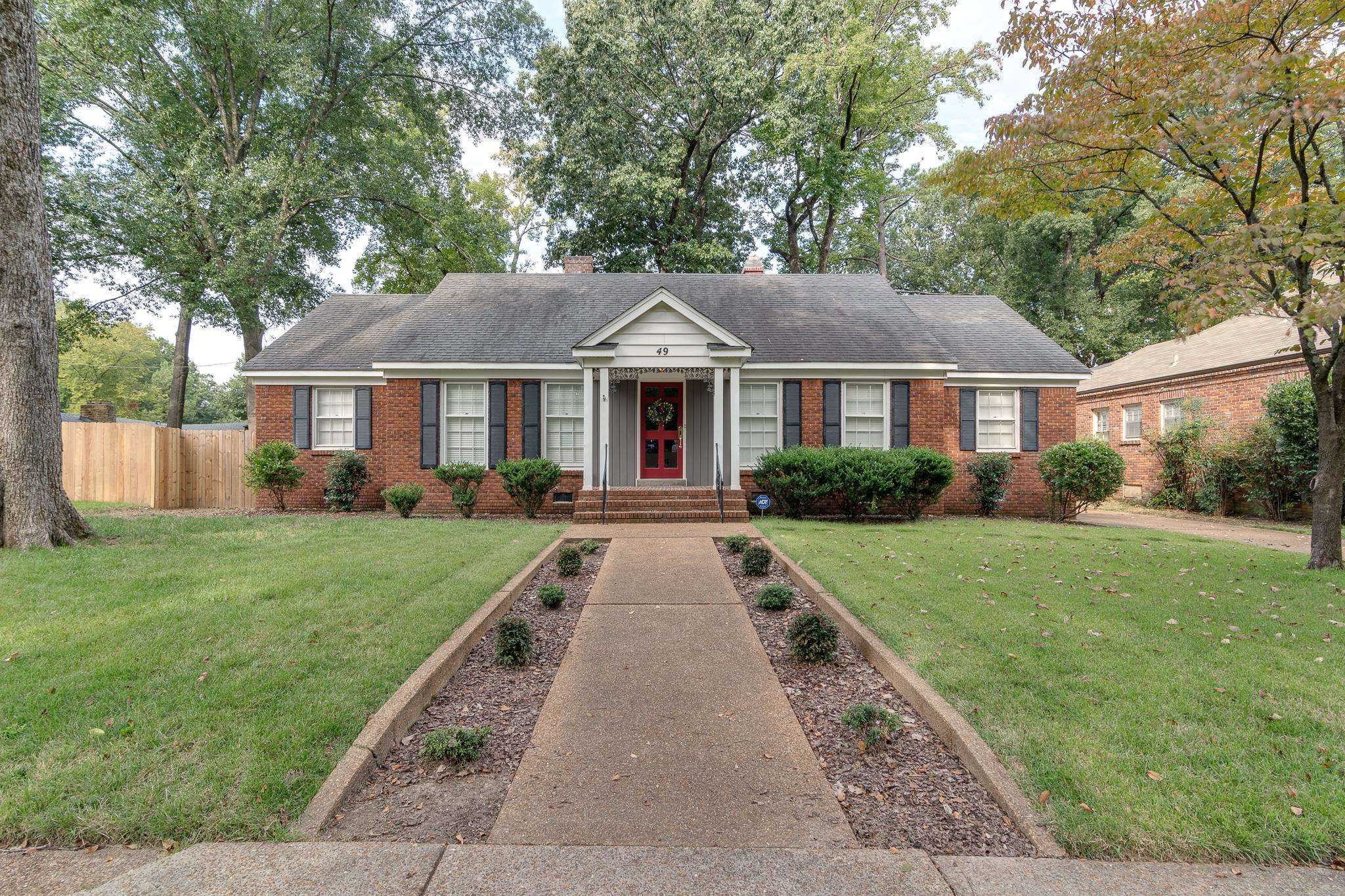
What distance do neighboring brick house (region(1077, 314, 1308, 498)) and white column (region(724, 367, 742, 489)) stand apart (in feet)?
32.7

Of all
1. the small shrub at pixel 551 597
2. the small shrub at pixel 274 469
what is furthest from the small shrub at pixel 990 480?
the small shrub at pixel 274 469

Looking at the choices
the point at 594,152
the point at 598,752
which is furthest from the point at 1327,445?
the point at 594,152

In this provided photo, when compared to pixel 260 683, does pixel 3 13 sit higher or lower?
higher

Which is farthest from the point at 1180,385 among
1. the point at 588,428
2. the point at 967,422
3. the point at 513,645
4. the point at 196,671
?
the point at 196,671

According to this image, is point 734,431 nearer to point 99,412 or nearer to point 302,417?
point 302,417

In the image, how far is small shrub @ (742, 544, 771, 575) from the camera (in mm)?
6648

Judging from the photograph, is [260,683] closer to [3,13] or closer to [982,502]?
[3,13]

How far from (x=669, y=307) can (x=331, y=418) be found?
333 inches

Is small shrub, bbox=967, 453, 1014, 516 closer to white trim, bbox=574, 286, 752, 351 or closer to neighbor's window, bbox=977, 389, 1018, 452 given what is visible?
neighbor's window, bbox=977, 389, 1018, 452

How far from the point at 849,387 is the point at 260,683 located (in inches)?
454

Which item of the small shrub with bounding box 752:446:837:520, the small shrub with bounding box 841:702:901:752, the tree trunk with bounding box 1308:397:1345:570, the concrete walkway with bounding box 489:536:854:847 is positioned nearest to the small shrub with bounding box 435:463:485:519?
the small shrub with bounding box 752:446:837:520

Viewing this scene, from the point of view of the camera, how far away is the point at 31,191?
274 inches

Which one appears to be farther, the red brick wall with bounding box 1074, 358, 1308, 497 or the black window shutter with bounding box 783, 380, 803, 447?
the red brick wall with bounding box 1074, 358, 1308, 497

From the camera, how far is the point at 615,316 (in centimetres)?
1417
